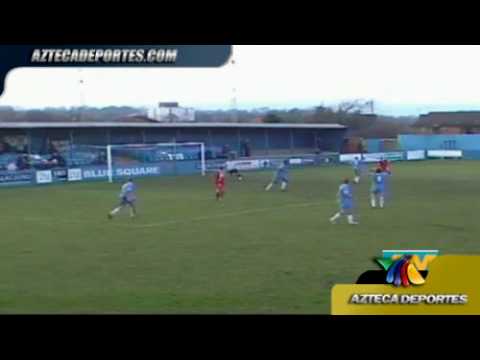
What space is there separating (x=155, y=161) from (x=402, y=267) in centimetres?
2257

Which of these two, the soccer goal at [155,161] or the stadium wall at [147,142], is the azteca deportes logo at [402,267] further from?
the soccer goal at [155,161]

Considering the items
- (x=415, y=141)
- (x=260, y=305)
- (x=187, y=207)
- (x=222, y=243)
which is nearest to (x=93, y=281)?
(x=260, y=305)

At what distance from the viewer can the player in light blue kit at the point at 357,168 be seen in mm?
21534

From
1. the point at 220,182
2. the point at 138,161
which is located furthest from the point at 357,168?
the point at 138,161

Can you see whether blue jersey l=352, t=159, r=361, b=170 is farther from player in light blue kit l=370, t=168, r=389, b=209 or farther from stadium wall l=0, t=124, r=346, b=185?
player in light blue kit l=370, t=168, r=389, b=209

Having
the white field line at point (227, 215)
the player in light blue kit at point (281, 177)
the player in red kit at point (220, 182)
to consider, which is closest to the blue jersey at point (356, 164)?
the player in light blue kit at point (281, 177)

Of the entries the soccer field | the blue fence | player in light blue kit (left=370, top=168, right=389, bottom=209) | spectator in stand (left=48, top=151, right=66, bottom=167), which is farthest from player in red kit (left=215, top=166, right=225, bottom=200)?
spectator in stand (left=48, top=151, right=66, bottom=167)

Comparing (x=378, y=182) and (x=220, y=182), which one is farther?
(x=220, y=182)

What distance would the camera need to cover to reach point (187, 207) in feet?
62.3

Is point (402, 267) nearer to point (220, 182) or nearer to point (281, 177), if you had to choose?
point (220, 182)

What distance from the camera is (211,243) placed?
12.9 m

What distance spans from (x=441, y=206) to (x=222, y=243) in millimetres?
7858

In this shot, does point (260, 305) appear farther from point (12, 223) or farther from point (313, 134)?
point (12, 223)

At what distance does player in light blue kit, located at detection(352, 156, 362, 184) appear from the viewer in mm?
21534
